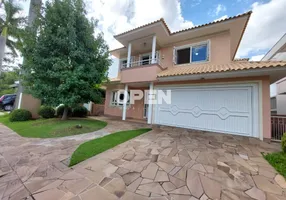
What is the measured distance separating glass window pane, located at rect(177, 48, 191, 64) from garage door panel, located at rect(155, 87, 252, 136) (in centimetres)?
274

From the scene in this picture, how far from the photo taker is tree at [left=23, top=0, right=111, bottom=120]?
24.8 ft

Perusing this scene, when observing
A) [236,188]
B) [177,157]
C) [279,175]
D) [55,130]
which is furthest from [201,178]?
[55,130]

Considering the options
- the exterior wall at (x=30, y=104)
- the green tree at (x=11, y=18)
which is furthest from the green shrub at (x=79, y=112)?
the green tree at (x=11, y=18)

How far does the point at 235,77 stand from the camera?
248 inches

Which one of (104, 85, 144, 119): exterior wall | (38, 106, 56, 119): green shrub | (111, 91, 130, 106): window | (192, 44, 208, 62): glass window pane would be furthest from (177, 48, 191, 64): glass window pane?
(38, 106, 56, 119): green shrub

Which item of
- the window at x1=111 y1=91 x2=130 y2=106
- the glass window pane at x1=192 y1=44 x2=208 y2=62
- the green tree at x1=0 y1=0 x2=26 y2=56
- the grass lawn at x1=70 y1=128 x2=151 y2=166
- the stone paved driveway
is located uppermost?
the green tree at x1=0 y1=0 x2=26 y2=56

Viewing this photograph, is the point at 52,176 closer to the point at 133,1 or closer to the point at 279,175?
the point at 279,175

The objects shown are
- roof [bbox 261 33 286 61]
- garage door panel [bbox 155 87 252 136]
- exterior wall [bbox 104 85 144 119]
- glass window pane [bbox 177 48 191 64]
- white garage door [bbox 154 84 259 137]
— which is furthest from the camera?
exterior wall [bbox 104 85 144 119]

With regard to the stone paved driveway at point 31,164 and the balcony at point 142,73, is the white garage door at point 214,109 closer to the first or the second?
the balcony at point 142,73

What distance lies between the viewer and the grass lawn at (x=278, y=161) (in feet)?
10.8

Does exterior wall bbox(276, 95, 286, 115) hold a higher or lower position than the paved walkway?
higher

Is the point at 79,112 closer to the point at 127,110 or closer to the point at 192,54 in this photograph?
the point at 127,110

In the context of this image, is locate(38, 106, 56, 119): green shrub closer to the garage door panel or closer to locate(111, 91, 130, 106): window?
locate(111, 91, 130, 106): window

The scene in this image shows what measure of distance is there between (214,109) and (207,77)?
69.7 inches
